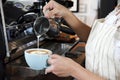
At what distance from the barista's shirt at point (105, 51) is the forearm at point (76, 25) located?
7.3 inches

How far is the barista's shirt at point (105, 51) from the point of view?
670 mm

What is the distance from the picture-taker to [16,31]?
2.56ft

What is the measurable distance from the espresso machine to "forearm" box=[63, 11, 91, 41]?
0.10m

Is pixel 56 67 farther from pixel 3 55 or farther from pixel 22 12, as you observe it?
pixel 22 12

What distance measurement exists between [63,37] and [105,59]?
1.35 ft

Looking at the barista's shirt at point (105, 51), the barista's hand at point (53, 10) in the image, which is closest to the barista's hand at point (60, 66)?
the barista's shirt at point (105, 51)

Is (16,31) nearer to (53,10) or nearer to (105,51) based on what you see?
(53,10)

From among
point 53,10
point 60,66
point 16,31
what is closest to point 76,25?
point 53,10

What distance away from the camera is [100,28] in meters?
0.76

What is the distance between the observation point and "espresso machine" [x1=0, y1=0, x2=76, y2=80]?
26.8 inches

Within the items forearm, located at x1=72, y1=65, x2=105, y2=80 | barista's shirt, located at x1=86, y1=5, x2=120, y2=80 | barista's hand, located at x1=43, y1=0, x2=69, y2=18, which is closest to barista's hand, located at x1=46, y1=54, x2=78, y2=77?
forearm, located at x1=72, y1=65, x2=105, y2=80

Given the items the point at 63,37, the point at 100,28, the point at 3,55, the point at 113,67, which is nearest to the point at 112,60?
the point at 113,67

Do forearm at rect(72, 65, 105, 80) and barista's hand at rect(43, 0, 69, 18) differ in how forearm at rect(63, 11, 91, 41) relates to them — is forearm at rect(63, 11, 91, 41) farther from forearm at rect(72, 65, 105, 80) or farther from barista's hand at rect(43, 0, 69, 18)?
forearm at rect(72, 65, 105, 80)

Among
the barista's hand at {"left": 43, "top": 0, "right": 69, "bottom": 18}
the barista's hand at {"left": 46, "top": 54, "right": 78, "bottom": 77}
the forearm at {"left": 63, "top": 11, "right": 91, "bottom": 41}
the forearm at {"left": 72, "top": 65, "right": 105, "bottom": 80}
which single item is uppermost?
the barista's hand at {"left": 43, "top": 0, "right": 69, "bottom": 18}
